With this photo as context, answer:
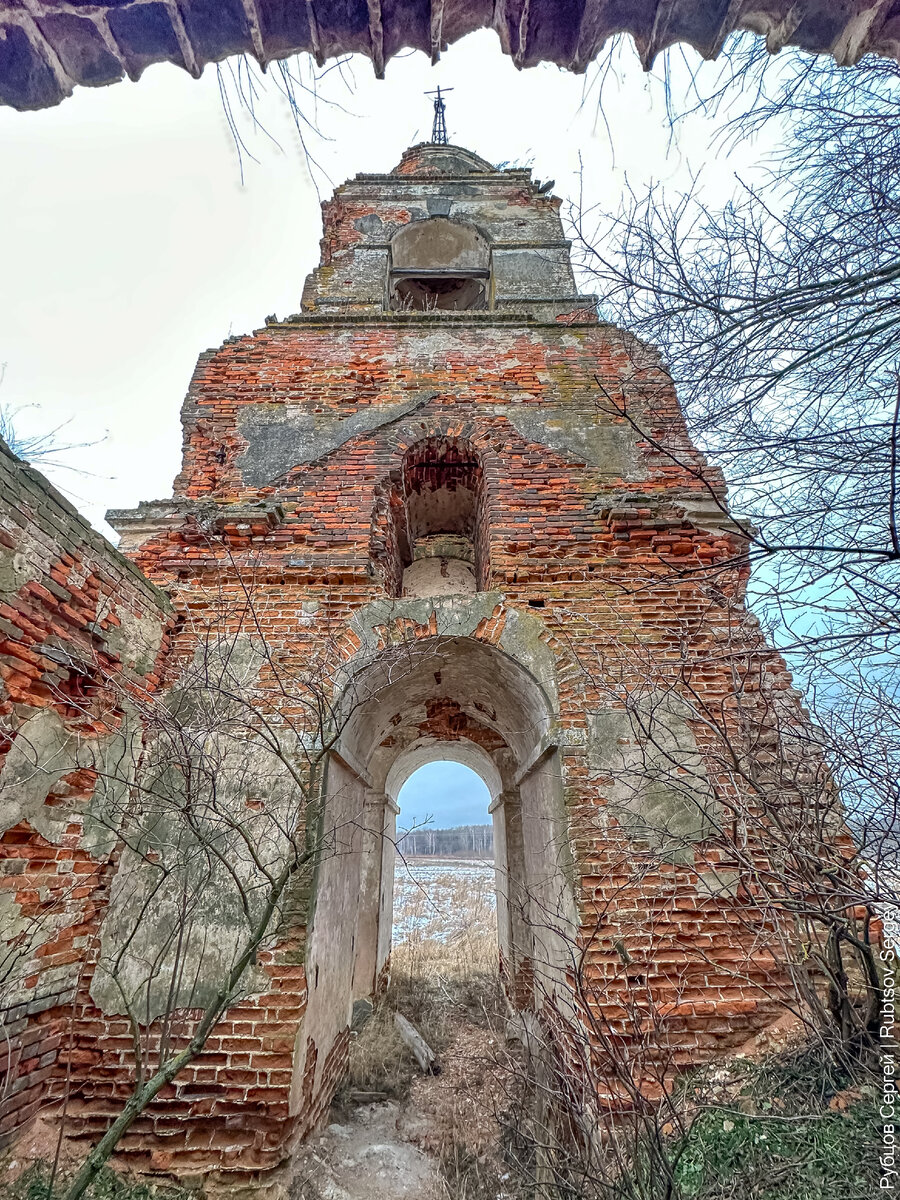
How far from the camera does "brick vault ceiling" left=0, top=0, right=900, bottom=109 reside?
5.32 ft

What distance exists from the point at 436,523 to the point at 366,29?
5628 mm

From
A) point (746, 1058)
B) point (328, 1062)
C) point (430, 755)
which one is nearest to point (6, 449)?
point (328, 1062)

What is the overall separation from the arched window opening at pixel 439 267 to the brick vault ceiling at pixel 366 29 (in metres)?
6.72

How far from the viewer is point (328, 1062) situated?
4.41m

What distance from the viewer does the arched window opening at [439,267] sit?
316 inches

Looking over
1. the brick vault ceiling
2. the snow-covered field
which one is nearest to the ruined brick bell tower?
the brick vault ceiling

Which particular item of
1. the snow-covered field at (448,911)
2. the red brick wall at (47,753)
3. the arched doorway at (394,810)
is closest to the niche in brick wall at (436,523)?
the arched doorway at (394,810)

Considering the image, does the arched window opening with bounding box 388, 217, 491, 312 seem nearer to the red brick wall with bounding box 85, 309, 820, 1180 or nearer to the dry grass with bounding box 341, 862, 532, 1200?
the red brick wall with bounding box 85, 309, 820, 1180

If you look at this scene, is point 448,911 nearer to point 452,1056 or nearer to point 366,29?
point 452,1056

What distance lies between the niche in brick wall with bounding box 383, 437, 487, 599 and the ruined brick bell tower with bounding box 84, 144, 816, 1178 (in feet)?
0.14

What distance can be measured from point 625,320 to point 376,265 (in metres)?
5.81

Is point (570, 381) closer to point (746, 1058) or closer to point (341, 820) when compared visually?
point (341, 820)

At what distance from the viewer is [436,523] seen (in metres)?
7.27

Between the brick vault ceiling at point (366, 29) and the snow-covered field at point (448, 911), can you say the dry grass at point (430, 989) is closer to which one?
the snow-covered field at point (448, 911)
